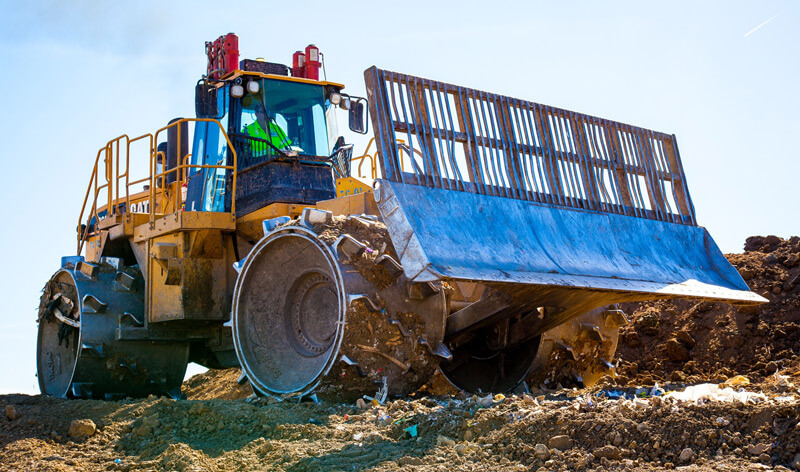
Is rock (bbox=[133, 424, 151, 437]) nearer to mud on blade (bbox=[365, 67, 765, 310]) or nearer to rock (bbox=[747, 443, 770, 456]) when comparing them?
mud on blade (bbox=[365, 67, 765, 310])

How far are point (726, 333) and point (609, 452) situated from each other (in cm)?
547

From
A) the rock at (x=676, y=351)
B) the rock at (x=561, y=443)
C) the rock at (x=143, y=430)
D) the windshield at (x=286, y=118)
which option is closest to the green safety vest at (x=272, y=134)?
the windshield at (x=286, y=118)

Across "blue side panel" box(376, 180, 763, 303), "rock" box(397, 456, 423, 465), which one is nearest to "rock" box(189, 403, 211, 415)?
"blue side panel" box(376, 180, 763, 303)

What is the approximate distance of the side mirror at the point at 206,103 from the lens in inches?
334

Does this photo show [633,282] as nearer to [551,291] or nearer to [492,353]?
[551,291]

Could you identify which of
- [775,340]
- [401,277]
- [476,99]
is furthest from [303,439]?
[775,340]

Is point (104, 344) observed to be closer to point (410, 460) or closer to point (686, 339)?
point (410, 460)

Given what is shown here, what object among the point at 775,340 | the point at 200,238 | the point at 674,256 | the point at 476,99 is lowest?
the point at 775,340

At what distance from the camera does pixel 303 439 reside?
550cm

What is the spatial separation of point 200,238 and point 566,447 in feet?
15.4

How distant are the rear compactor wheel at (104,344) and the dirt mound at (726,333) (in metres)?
4.45

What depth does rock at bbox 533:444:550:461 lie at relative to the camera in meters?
4.52

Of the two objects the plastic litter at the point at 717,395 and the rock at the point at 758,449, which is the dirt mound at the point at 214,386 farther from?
the rock at the point at 758,449

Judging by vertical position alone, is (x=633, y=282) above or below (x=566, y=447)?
above
